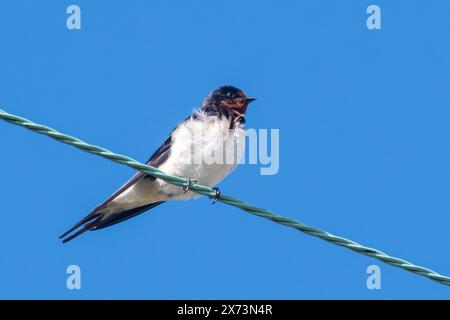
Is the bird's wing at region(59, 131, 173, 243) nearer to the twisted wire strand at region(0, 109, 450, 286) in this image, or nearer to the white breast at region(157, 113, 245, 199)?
the white breast at region(157, 113, 245, 199)

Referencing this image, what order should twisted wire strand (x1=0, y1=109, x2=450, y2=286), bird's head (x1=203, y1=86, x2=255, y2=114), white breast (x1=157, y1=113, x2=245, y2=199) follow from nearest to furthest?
twisted wire strand (x1=0, y1=109, x2=450, y2=286) → white breast (x1=157, y1=113, x2=245, y2=199) → bird's head (x1=203, y1=86, x2=255, y2=114)

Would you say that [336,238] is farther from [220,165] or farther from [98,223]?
[98,223]

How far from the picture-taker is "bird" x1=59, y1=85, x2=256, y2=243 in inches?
193

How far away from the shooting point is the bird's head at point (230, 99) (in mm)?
5328

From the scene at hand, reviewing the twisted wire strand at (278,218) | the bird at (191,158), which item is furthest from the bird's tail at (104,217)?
the twisted wire strand at (278,218)

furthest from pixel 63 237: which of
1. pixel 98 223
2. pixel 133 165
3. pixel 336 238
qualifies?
pixel 336 238

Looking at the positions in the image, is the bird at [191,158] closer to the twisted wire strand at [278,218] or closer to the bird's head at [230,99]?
the bird's head at [230,99]

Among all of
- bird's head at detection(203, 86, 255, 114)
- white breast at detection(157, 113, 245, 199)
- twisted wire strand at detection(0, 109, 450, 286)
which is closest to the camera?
twisted wire strand at detection(0, 109, 450, 286)

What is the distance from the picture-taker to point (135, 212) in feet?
17.8

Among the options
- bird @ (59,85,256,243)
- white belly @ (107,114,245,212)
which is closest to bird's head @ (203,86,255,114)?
bird @ (59,85,256,243)

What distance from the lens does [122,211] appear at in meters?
5.38

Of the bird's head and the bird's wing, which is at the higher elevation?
the bird's head

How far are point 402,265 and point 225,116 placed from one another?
6.75 ft

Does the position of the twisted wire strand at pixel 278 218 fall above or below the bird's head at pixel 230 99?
below
